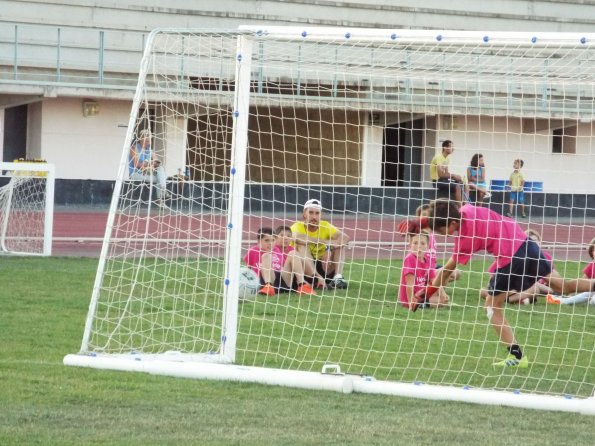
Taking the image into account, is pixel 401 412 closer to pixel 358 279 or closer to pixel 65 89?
pixel 358 279

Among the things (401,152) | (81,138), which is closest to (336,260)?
(401,152)

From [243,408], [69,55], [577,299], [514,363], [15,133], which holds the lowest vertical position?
[243,408]

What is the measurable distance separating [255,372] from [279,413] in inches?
45.4

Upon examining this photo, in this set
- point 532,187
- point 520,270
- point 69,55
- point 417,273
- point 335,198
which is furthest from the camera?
point 69,55

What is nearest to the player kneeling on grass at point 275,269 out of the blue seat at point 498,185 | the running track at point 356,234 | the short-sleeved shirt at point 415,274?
the short-sleeved shirt at point 415,274

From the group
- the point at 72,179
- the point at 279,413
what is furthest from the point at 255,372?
the point at 72,179

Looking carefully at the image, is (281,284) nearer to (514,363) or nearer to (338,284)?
(338,284)

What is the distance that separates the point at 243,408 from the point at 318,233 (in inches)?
277

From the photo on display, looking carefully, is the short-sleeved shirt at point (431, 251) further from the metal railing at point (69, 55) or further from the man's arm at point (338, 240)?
the metal railing at point (69, 55)

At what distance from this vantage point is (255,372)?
8070 mm

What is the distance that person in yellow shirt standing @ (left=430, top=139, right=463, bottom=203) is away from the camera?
15500mm

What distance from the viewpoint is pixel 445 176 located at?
1708cm

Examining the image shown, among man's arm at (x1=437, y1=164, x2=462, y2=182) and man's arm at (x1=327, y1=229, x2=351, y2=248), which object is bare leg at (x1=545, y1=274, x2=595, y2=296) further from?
man's arm at (x1=437, y1=164, x2=462, y2=182)

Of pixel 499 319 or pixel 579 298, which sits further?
pixel 579 298
